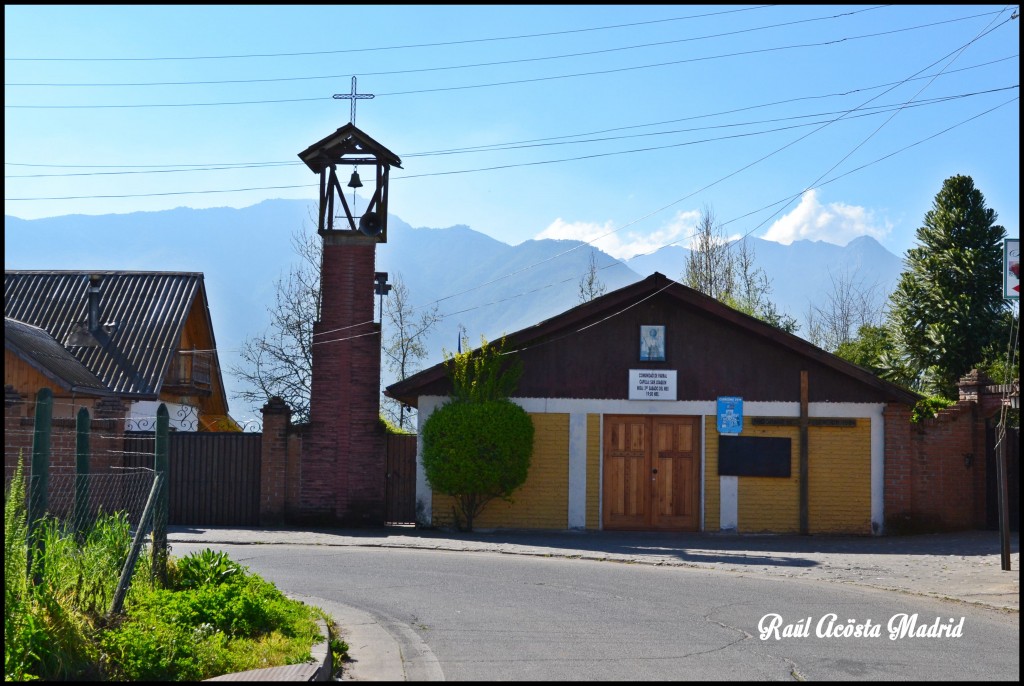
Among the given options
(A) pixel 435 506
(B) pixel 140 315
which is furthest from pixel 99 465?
(B) pixel 140 315

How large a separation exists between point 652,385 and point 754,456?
2.60 metres

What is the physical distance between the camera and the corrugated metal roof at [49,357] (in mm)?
27031

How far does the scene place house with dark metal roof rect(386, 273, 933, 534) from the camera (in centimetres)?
2288

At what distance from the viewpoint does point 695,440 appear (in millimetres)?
23031

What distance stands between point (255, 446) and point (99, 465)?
3.37 metres

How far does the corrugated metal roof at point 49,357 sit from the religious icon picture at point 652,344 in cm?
1427

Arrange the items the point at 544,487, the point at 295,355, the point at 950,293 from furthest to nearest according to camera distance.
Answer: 1. the point at 295,355
2. the point at 950,293
3. the point at 544,487

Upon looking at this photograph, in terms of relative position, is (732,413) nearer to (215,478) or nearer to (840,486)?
(840,486)

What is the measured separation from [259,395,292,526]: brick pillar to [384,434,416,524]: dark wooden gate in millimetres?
2175

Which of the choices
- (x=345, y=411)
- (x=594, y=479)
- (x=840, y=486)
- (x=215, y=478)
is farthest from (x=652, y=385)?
(x=215, y=478)

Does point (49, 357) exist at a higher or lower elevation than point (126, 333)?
lower

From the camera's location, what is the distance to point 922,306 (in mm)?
32125

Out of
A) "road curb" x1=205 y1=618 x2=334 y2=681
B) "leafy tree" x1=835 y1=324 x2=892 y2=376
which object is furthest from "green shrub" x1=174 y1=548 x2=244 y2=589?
"leafy tree" x1=835 y1=324 x2=892 y2=376

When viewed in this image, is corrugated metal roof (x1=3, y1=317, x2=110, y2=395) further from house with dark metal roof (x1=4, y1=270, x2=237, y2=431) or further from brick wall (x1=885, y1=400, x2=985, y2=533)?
brick wall (x1=885, y1=400, x2=985, y2=533)
